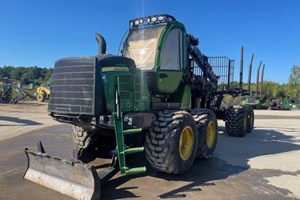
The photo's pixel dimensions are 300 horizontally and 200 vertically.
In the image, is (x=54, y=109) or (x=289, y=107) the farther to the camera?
(x=289, y=107)

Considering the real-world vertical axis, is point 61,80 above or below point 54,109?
above

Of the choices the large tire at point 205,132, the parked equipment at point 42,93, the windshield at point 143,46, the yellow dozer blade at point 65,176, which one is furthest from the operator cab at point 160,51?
the parked equipment at point 42,93

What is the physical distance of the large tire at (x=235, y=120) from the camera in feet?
37.9

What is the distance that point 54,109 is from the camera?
19.2 ft

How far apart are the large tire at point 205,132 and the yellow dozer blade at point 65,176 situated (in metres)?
3.10

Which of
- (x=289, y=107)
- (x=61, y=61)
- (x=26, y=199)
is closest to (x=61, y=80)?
(x=61, y=61)

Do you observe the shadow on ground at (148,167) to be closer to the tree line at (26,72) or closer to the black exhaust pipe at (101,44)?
the black exhaust pipe at (101,44)

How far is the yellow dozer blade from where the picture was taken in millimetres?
4617

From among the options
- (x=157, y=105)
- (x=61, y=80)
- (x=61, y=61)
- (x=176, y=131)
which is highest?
(x=61, y=61)

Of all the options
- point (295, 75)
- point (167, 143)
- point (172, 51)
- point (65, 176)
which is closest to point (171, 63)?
point (172, 51)

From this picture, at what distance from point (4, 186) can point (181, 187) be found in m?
2.96

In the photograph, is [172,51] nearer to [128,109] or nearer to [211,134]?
[128,109]

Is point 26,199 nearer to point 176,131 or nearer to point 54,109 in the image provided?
point 54,109

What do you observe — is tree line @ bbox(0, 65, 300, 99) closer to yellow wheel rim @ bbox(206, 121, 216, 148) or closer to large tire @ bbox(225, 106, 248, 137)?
large tire @ bbox(225, 106, 248, 137)
